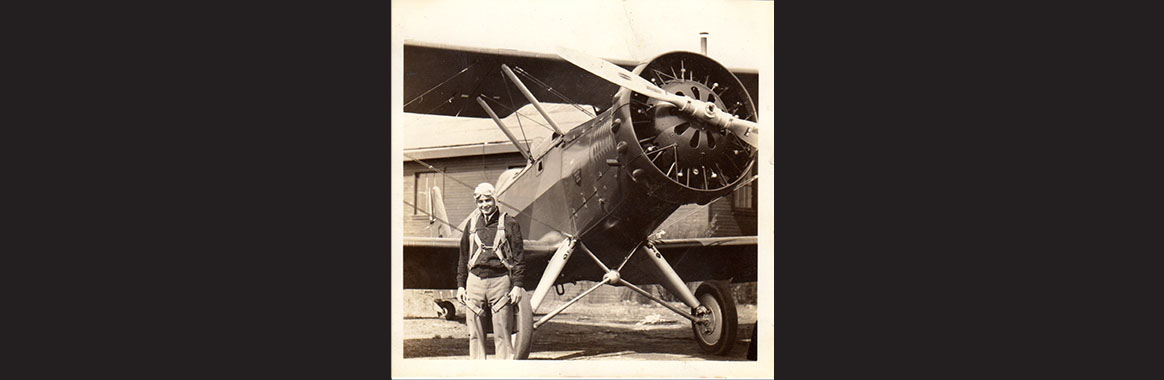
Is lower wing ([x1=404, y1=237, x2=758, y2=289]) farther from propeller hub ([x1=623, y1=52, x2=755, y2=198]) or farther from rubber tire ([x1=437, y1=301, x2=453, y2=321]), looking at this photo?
propeller hub ([x1=623, y1=52, x2=755, y2=198])

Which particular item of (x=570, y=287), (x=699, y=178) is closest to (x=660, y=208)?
(x=699, y=178)

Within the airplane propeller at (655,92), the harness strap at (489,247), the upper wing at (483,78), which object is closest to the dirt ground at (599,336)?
the harness strap at (489,247)

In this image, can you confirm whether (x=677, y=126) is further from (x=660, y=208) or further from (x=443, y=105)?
(x=443, y=105)

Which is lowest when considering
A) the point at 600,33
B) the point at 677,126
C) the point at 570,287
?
the point at 570,287

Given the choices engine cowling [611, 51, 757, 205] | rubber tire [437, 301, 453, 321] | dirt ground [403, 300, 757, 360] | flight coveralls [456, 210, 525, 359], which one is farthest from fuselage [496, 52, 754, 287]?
rubber tire [437, 301, 453, 321]

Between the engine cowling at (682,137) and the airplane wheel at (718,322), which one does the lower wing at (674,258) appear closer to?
the airplane wheel at (718,322)

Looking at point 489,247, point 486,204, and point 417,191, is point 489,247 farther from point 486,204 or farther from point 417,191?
point 417,191

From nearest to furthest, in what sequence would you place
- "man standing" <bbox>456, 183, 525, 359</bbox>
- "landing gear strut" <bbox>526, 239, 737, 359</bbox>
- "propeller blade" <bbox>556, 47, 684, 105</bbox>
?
"propeller blade" <bbox>556, 47, 684, 105</bbox> < "man standing" <bbox>456, 183, 525, 359</bbox> < "landing gear strut" <bbox>526, 239, 737, 359</bbox>
